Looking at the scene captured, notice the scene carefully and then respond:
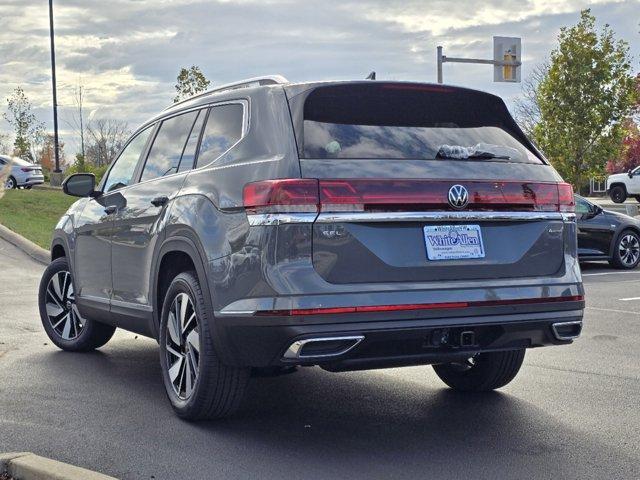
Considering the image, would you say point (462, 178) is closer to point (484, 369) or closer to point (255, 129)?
point (255, 129)

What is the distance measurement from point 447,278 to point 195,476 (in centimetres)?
158

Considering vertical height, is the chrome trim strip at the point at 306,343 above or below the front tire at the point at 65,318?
above

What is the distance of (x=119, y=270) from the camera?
22.4 feet

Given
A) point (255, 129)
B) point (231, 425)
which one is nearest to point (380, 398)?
point (231, 425)

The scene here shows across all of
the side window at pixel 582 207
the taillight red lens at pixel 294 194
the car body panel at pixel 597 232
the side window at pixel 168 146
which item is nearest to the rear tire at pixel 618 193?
the car body panel at pixel 597 232

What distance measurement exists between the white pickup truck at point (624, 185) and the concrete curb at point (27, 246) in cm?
2532

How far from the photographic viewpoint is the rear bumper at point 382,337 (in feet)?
15.7

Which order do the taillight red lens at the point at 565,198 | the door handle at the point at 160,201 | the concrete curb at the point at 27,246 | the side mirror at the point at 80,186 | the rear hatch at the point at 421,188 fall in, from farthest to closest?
1. the concrete curb at the point at 27,246
2. the side mirror at the point at 80,186
3. the door handle at the point at 160,201
4. the taillight red lens at the point at 565,198
5. the rear hatch at the point at 421,188

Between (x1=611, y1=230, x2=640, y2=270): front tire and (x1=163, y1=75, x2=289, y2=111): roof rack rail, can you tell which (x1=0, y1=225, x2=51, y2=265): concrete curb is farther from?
(x1=163, y1=75, x2=289, y2=111): roof rack rail

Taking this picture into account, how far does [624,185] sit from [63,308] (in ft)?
109

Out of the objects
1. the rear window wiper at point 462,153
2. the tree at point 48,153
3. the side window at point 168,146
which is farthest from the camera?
the tree at point 48,153

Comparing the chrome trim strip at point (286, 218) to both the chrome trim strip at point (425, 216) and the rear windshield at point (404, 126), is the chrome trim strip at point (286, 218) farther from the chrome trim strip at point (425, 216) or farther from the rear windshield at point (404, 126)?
the rear windshield at point (404, 126)

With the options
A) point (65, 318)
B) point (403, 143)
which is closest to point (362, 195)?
point (403, 143)

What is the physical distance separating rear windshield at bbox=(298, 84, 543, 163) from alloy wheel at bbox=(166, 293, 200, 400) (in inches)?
49.3
